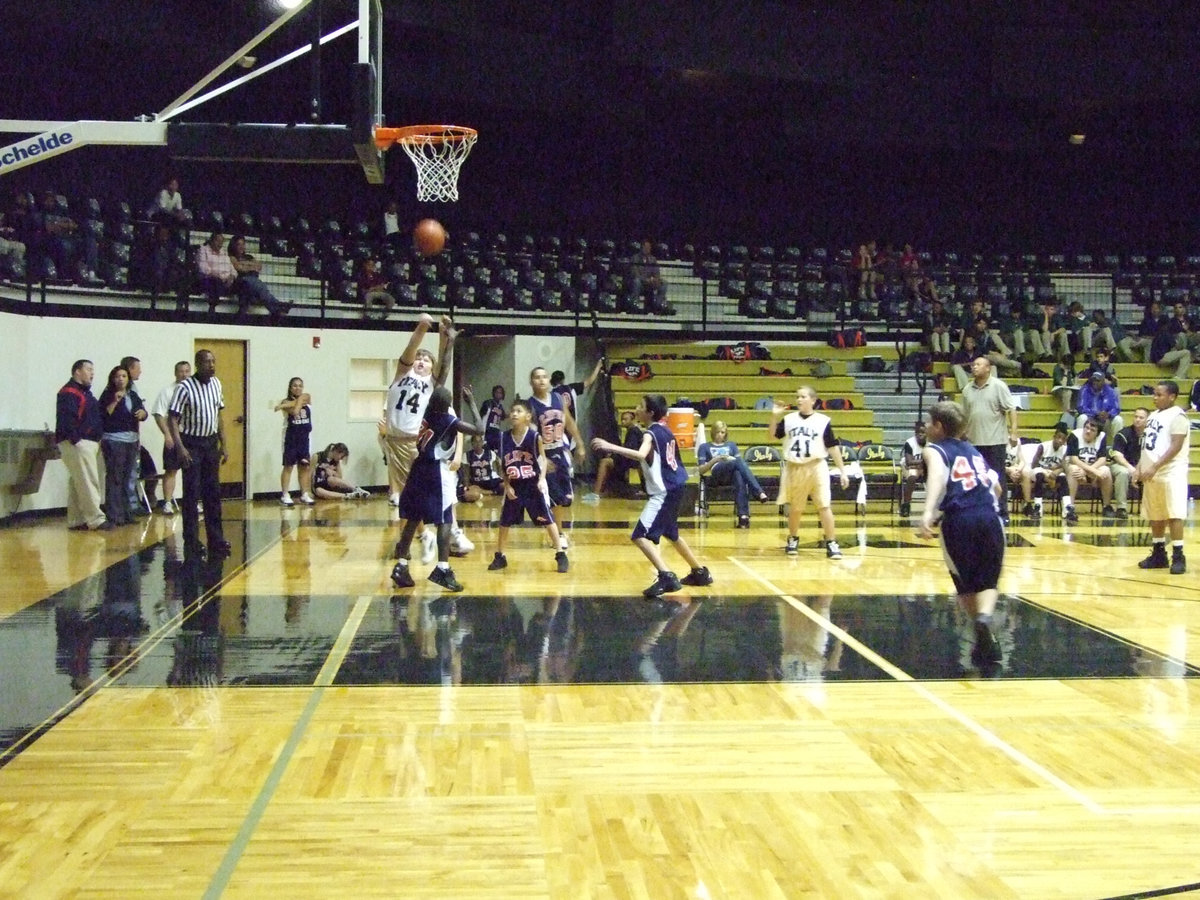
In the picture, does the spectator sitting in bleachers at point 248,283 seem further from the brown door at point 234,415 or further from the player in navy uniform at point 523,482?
the player in navy uniform at point 523,482

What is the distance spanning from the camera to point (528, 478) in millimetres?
11891

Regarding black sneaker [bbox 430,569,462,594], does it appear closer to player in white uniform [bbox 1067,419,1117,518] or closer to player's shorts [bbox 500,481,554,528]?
player's shorts [bbox 500,481,554,528]

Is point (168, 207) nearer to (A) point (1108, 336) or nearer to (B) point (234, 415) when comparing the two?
(B) point (234, 415)

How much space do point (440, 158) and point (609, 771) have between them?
282 inches

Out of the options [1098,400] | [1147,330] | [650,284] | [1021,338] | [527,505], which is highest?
[650,284]

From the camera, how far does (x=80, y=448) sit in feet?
50.8

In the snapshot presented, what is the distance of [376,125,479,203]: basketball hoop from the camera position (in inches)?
393

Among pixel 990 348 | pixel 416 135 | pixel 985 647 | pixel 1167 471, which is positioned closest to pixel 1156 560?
pixel 1167 471

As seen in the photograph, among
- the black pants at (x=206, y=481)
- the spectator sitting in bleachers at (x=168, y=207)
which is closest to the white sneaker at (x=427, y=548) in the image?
the black pants at (x=206, y=481)

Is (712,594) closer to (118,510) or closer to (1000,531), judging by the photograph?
(1000,531)

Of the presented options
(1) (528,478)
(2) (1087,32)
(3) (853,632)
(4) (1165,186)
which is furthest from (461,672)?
(4) (1165,186)

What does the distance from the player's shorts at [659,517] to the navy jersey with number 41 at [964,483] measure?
2.78 m

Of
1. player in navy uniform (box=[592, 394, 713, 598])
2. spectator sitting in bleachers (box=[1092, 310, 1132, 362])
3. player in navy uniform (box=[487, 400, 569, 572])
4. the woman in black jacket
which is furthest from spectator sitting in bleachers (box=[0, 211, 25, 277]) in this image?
spectator sitting in bleachers (box=[1092, 310, 1132, 362])

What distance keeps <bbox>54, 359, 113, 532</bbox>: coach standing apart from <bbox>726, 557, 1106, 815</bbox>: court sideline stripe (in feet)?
30.0
